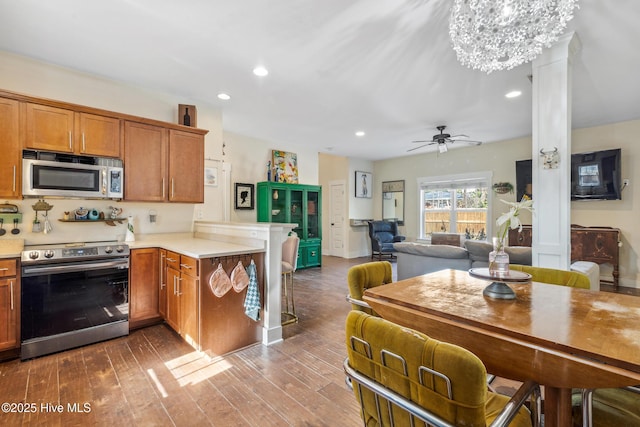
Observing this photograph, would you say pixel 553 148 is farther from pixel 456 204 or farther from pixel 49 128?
pixel 456 204

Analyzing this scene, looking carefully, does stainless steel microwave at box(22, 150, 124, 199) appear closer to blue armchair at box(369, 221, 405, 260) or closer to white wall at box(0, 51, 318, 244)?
white wall at box(0, 51, 318, 244)

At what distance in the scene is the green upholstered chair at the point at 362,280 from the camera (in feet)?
5.88

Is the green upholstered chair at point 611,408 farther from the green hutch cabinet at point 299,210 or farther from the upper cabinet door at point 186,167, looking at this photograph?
the green hutch cabinet at point 299,210

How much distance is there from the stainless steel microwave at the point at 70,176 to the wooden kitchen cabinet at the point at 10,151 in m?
0.04

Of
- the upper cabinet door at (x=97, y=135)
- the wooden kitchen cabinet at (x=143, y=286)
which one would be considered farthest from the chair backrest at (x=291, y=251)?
the upper cabinet door at (x=97, y=135)

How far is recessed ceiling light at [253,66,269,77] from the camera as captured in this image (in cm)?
305

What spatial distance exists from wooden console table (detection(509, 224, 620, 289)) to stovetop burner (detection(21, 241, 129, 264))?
634cm

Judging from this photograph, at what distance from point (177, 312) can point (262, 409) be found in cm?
137

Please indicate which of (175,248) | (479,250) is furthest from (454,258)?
(175,248)

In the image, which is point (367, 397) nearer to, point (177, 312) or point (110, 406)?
point (110, 406)

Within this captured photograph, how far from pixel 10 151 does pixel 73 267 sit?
1.17m

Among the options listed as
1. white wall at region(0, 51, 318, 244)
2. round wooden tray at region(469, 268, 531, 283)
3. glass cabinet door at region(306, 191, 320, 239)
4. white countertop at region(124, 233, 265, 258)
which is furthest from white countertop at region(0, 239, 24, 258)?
glass cabinet door at region(306, 191, 320, 239)

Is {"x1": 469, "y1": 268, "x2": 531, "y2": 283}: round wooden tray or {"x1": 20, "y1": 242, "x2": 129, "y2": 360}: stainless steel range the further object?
{"x1": 20, "y1": 242, "x2": 129, "y2": 360}: stainless steel range

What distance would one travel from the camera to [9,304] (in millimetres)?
2348
